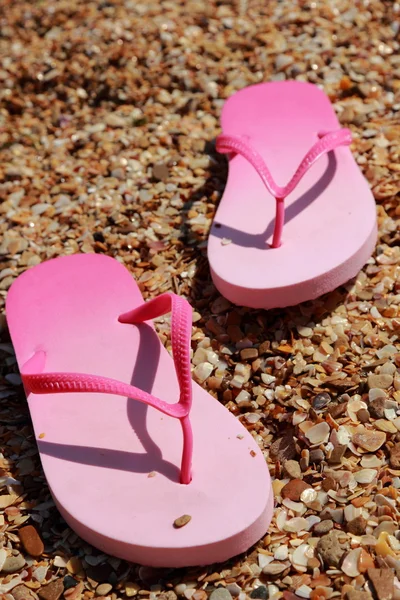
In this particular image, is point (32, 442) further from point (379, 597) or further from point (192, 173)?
point (192, 173)

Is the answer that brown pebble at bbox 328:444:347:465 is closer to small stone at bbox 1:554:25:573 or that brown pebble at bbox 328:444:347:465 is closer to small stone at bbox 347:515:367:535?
small stone at bbox 347:515:367:535

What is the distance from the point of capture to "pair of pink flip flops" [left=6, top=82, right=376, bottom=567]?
102cm

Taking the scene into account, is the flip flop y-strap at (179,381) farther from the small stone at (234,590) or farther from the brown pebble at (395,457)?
the brown pebble at (395,457)

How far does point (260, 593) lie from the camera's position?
100 centimetres

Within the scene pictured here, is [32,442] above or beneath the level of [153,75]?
beneath

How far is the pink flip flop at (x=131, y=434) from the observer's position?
1007mm

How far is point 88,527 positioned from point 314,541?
→ 0.30 metres

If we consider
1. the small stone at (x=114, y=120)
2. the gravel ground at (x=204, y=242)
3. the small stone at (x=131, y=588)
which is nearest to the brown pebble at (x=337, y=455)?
the gravel ground at (x=204, y=242)

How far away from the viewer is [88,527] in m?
1.02

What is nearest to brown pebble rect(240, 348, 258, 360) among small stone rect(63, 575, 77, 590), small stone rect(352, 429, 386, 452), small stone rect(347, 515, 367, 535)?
small stone rect(352, 429, 386, 452)

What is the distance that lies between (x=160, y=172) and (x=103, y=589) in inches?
35.6

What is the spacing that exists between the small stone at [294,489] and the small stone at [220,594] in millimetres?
162

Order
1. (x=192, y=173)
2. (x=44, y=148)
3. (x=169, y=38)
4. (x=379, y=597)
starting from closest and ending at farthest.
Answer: (x=379, y=597) < (x=192, y=173) < (x=44, y=148) < (x=169, y=38)

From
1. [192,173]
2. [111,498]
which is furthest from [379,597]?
[192,173]
